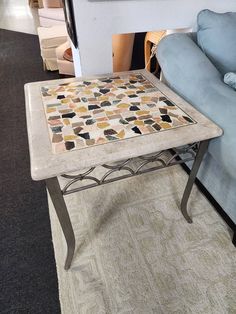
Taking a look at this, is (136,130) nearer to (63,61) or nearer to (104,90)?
(104,90)

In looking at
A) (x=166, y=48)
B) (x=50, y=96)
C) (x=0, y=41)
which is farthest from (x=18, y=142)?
(x=0, y=41)

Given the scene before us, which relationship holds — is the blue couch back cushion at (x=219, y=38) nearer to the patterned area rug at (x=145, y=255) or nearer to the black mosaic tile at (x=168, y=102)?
the black mosaic tile at (x=168, y=102)

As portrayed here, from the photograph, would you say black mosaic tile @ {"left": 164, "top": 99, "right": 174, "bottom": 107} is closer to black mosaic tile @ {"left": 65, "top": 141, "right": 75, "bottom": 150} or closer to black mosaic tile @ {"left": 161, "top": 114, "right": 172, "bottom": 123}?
black mosaic tile @ {"left": 161, "top": 114, "right": 172, "bottom": 123}

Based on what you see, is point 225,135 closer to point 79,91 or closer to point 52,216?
point 79,91

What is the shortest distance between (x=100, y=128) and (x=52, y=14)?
3011 millimetres

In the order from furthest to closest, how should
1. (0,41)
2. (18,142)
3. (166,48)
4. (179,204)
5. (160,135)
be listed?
(0,41)
(18,142)
(179,204)
(166,48)
(160,135)

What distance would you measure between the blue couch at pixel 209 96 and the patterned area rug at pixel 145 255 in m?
0.16

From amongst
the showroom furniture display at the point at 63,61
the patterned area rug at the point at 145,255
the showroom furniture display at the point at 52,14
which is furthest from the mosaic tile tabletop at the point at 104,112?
the showroom furniture display at the point at 52,14

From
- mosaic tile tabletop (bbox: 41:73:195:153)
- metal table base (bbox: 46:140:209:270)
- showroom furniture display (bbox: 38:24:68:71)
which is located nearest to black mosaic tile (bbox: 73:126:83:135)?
mosaic tile tabletop (bbox: 41:73:195:153)

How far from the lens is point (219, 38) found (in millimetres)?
1085

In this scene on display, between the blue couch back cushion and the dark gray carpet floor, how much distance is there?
114 cm

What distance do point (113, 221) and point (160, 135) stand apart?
591mm

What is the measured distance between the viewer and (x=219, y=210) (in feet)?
3.88

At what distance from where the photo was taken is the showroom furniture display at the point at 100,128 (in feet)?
2.18
